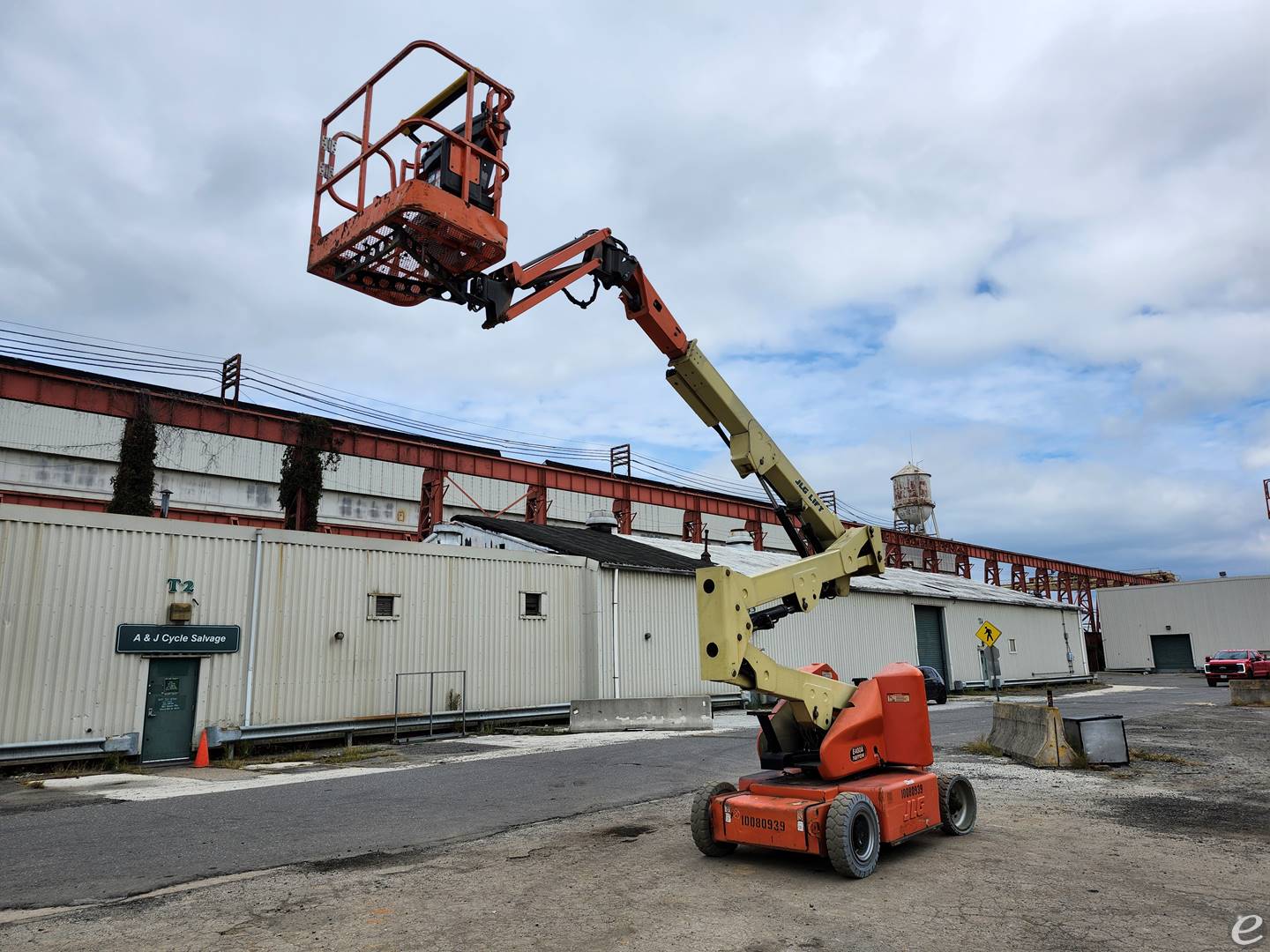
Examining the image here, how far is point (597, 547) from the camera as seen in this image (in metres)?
25.6

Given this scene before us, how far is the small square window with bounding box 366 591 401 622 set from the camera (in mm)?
18344

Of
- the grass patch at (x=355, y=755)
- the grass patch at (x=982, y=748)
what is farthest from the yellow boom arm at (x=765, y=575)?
the grass patch at (x=355, y=755)

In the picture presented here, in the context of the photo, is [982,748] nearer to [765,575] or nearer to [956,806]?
[956,806]

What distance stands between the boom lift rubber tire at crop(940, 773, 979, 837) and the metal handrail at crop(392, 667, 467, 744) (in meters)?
12.6

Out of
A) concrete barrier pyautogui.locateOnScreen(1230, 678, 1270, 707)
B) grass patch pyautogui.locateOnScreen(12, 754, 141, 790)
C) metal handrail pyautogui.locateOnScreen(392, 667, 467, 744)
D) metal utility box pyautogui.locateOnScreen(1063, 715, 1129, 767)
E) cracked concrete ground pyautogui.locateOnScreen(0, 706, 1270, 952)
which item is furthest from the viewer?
concrete barrier pyautogui.locateOnScreen(1230, 678, 1270, 707)

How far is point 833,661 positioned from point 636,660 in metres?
9.63

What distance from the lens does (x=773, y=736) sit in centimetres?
787

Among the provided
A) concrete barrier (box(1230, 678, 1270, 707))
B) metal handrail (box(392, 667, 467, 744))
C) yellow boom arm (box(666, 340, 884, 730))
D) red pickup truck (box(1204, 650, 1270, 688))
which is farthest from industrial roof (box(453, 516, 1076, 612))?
concrete barrier (box(1230, 678, 1270, 707))

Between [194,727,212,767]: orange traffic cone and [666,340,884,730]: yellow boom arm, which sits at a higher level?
[666,340,884,730]: yellow boom arm

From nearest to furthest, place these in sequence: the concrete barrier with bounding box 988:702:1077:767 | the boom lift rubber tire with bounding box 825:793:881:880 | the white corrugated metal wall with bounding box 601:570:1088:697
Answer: the boom lift rubber tire with bounding box 825:793:881:880 < the concrete barrier with bounding box 988:702:1077:767 < the white corrugated metal wall with bounding box 601:570:1088:697

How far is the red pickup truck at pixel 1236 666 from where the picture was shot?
36.5m

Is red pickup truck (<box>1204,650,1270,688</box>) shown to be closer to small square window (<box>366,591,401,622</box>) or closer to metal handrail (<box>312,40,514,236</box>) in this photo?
small square window (<box>366,591,401,622</box>)

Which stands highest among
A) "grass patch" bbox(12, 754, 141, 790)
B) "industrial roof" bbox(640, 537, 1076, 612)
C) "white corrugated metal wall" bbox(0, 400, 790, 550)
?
"white corrugated metal wall" bbox(0, 400, 790, 550)

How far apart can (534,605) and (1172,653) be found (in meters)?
52.2
